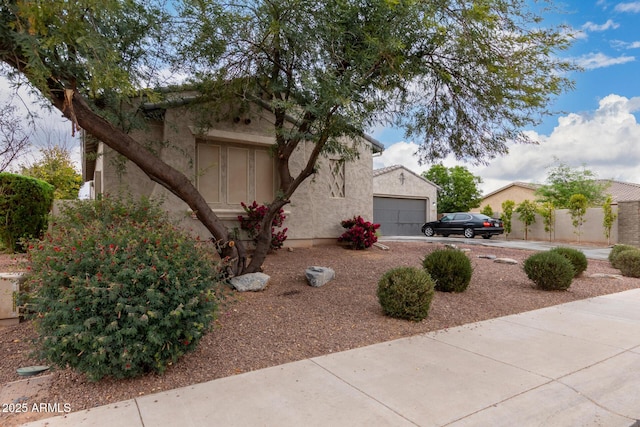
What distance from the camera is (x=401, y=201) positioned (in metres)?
24.7

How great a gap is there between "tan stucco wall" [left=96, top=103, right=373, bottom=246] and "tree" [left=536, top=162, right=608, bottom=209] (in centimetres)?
2018

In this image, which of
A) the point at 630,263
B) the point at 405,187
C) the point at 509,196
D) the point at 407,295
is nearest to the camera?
the point at 407,295

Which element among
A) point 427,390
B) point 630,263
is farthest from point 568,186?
point 427,390

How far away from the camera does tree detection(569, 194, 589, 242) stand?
1955 cm

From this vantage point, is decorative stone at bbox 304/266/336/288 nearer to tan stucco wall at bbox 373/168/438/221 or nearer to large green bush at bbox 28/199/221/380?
large green bush at bbox 28/199/221/380

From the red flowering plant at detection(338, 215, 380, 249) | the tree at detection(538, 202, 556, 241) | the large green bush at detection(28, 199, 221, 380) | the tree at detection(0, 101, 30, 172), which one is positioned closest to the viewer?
the large green bush at detection(28, 199, 221, 380)

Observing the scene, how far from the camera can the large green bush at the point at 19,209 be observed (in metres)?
9.17

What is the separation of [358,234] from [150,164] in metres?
7.05

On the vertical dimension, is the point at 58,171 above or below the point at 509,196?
above

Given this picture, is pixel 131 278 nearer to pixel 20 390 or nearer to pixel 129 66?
pixel 20 390

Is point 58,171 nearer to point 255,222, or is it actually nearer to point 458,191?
point 255,222

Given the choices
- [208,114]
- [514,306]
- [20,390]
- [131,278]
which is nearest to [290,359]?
[131,278]

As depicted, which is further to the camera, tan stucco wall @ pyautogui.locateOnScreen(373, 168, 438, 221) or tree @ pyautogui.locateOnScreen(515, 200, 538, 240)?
tan stucco wall @ pyautogui.locateOnScreen(373, 168, 438, 221)

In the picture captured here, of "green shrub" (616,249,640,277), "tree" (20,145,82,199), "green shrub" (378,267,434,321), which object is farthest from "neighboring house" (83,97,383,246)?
"tree" (20,145,82,199)
